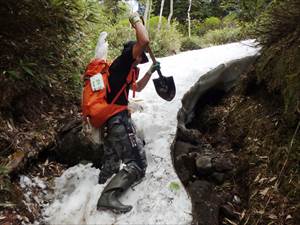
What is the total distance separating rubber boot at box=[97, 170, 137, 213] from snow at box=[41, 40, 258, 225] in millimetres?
70

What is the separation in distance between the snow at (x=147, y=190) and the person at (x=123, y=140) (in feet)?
0.38

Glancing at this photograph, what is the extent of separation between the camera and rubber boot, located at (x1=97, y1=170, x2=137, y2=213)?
4.13 metres

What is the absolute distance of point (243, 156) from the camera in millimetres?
5086

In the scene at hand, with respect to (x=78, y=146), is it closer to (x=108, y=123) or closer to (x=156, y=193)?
(x=108, y=123)

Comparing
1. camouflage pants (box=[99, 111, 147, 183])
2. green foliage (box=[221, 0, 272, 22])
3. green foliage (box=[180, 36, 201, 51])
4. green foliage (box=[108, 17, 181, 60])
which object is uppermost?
green foliage (box=[221, 0, 272, 22])

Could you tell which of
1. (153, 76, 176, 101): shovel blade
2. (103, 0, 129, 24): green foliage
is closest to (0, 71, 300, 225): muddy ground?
(153, 76, 176, 101): shovel blade

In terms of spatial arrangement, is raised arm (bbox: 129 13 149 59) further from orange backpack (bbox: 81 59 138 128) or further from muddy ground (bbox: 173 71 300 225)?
muddy ground (bbox: 173 71 300 225)

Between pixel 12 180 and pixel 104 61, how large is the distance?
→ 1.69 metres

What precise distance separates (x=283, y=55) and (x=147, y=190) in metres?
2.37

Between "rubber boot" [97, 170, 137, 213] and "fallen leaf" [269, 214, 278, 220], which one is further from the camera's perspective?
"rubber boot" [97, 170, 137, 213]

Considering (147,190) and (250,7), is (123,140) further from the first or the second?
(250,7)

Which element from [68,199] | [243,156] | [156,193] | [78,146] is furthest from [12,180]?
[243,156]

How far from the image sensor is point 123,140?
4.47m

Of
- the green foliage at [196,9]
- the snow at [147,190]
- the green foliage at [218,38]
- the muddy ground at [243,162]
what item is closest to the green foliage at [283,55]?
the muddy ground at [243,162]
